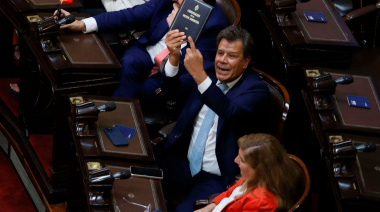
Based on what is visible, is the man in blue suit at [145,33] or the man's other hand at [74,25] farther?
the man in blue suit at [145,33]

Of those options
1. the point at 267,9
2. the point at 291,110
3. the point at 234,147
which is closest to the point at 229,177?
the point at 234,147

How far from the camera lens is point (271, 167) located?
3.02m

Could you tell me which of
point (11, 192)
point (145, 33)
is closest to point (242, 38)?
point (145, 33)

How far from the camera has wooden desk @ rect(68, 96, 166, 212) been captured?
3158mm

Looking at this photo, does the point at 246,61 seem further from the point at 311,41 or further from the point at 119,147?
the point at 119,147

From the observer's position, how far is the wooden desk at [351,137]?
10.6 feet

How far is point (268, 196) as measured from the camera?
3010 mm

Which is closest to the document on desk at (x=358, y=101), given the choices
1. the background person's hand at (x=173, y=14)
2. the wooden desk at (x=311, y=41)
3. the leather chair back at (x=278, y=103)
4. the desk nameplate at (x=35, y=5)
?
the leather chair back at (x=278, y=103)

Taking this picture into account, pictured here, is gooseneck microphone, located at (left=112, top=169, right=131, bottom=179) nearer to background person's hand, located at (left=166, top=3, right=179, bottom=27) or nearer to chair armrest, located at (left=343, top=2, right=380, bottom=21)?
background person's hand, located at (left=166, top=3, right=179, bottom=27)

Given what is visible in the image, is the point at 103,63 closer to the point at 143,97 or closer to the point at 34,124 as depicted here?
the point at 143,97

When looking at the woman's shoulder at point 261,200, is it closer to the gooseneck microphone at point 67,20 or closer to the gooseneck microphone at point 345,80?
the gooseneck microphone at point 345,80

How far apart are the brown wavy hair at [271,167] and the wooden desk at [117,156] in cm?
47

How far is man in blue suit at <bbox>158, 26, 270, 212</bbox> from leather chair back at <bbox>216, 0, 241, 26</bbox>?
0.61 metres

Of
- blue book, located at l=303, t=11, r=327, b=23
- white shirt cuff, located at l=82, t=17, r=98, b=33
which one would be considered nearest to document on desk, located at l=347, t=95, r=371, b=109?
blue book, located at l=303, t=11, r=327, b=23
